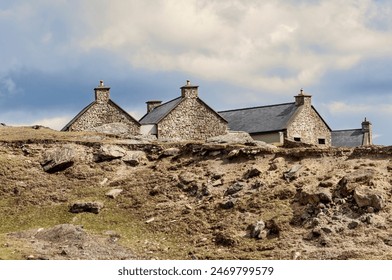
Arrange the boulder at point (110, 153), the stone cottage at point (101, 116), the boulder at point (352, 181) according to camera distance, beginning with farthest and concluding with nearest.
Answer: the stone cottage at point (101, 116) → the boulder at point (110, 153) → the boulder at point (352, 181)

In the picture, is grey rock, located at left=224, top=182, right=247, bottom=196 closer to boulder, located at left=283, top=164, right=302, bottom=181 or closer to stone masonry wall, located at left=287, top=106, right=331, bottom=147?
boulder, located at left=283, top=164, right=302, bottom=181

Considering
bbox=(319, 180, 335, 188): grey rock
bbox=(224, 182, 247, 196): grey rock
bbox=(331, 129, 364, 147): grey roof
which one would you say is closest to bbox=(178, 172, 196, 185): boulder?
bbox=(224, 182, 247, 196): grey rock

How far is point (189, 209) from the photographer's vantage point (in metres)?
26.1

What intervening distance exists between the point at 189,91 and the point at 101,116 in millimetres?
6104

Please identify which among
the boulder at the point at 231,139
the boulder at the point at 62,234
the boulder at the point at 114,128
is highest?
the boulder at the point at 114,128

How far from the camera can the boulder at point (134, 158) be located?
31.2 metres

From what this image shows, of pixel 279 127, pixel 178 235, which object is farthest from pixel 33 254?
pixel 279 127

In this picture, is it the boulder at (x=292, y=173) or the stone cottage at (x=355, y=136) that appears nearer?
the boulder at (x=292, y=173)

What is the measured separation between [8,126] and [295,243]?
2028 centimetres

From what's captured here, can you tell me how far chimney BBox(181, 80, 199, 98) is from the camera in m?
49.7

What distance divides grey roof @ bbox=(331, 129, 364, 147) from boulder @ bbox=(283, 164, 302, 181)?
34405mm

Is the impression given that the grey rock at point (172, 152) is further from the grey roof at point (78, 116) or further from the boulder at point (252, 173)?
the grey roof at point (78, 116)

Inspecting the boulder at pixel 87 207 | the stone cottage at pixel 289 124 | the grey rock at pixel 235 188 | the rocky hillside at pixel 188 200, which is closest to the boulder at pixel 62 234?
the rocky hillside at pixel 188 200

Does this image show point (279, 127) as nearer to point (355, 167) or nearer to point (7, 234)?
point (355, 167)
